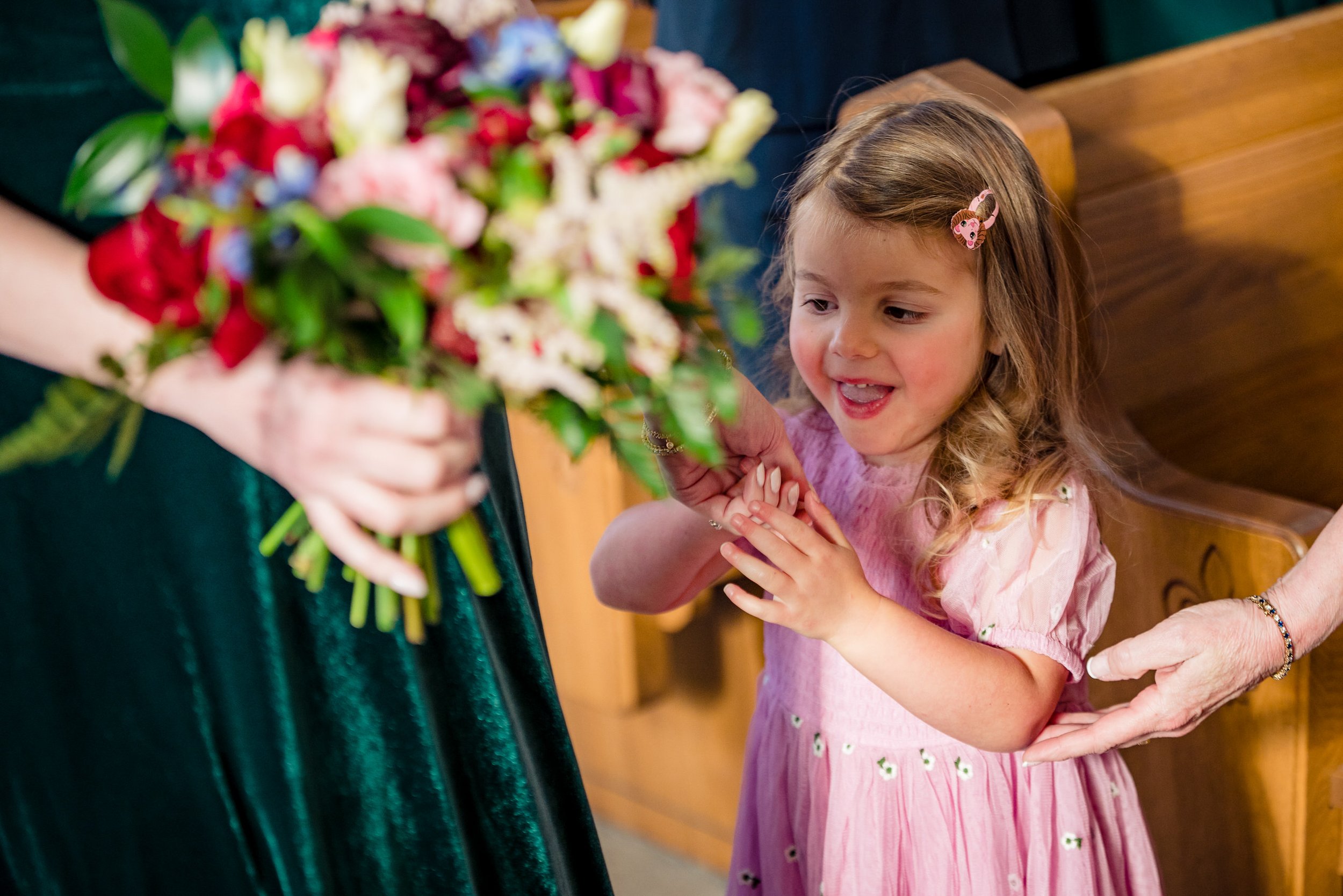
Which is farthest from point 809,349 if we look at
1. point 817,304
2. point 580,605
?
point 580,605

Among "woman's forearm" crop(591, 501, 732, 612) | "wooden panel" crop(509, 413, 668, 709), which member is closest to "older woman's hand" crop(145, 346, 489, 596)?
"woman's forearm" crop(591, 501, 732, 612)

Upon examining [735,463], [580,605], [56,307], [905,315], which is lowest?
[580,605]

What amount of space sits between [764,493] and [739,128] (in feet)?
1.60

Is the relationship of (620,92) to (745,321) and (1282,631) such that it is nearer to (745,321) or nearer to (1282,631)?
(745,321)

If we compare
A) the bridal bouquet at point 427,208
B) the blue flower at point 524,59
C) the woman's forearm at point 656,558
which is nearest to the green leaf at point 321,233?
the bridal bouquet at point 427,208

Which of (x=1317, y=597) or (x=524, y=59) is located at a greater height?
(x=524, y=59)

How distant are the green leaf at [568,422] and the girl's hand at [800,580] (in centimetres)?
35

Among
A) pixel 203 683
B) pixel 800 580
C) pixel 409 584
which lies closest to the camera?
pixel 409 584

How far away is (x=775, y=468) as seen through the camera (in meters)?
1.03

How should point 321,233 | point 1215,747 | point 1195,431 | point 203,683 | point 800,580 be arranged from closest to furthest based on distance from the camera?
point 321,233 < point 203,683 < point 800,580 < point 1215,747 < point 1195,431

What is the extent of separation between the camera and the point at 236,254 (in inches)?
20.2

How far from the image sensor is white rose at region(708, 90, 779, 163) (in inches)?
22.7

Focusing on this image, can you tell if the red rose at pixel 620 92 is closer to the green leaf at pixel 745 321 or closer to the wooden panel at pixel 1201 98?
the green leaf at pixel 745 321

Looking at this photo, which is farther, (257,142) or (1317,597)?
(1317,597)
